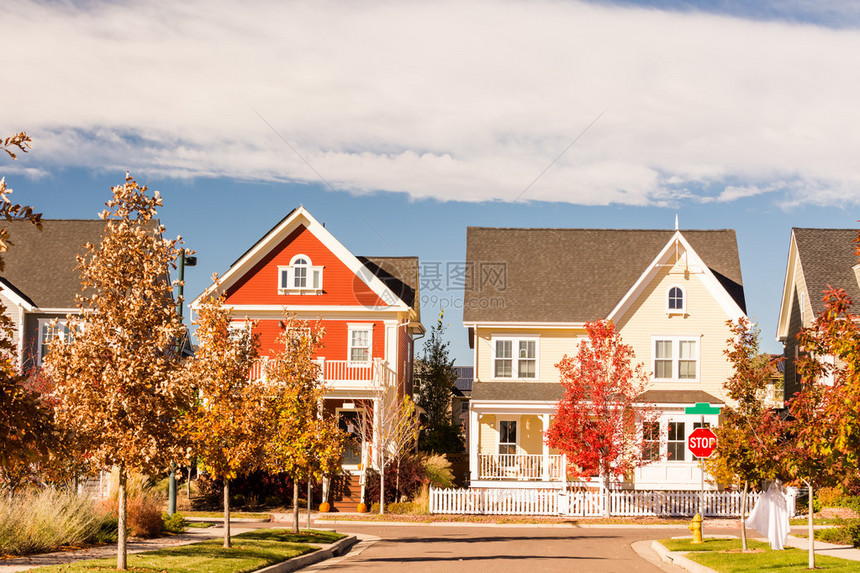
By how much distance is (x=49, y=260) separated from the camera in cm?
4188

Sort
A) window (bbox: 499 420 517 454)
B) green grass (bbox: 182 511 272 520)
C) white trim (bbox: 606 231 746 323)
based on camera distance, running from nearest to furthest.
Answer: green grass (bbox: 182 511 272 520)
white trim (bbox: 606 231 746 323)
window (bbox: 499 420 517 454)

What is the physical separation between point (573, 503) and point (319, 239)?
602 inches

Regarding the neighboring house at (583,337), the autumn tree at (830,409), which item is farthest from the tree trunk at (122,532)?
the neighboring house at (583,337)

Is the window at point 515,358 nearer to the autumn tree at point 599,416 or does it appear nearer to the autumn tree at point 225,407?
the autumn tree at point 599,416

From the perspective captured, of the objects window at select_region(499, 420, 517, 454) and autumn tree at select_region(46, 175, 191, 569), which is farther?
window at select_region(499, 420, 517, 454)

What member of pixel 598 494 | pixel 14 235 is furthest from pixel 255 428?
pixel 14 235

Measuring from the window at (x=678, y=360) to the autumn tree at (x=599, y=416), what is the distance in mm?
4666

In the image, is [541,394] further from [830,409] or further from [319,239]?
[830,409]

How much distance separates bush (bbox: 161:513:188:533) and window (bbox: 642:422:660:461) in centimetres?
1691

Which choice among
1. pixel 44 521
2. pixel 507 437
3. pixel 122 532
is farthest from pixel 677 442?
pixel 122 532

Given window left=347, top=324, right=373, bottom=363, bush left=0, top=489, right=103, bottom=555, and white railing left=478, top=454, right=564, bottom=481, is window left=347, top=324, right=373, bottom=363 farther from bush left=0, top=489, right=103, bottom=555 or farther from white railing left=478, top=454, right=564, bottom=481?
bush left=0, top=489, right=103, bottom=555

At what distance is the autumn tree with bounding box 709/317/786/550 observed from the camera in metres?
19.8

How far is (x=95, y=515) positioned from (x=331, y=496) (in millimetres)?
14505

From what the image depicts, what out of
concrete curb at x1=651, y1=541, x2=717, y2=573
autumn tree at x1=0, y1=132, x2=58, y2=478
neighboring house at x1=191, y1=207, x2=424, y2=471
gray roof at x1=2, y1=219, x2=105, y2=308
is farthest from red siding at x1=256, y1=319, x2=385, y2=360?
autumn tree at x1=0, y1=132, x2=58, y2=478
